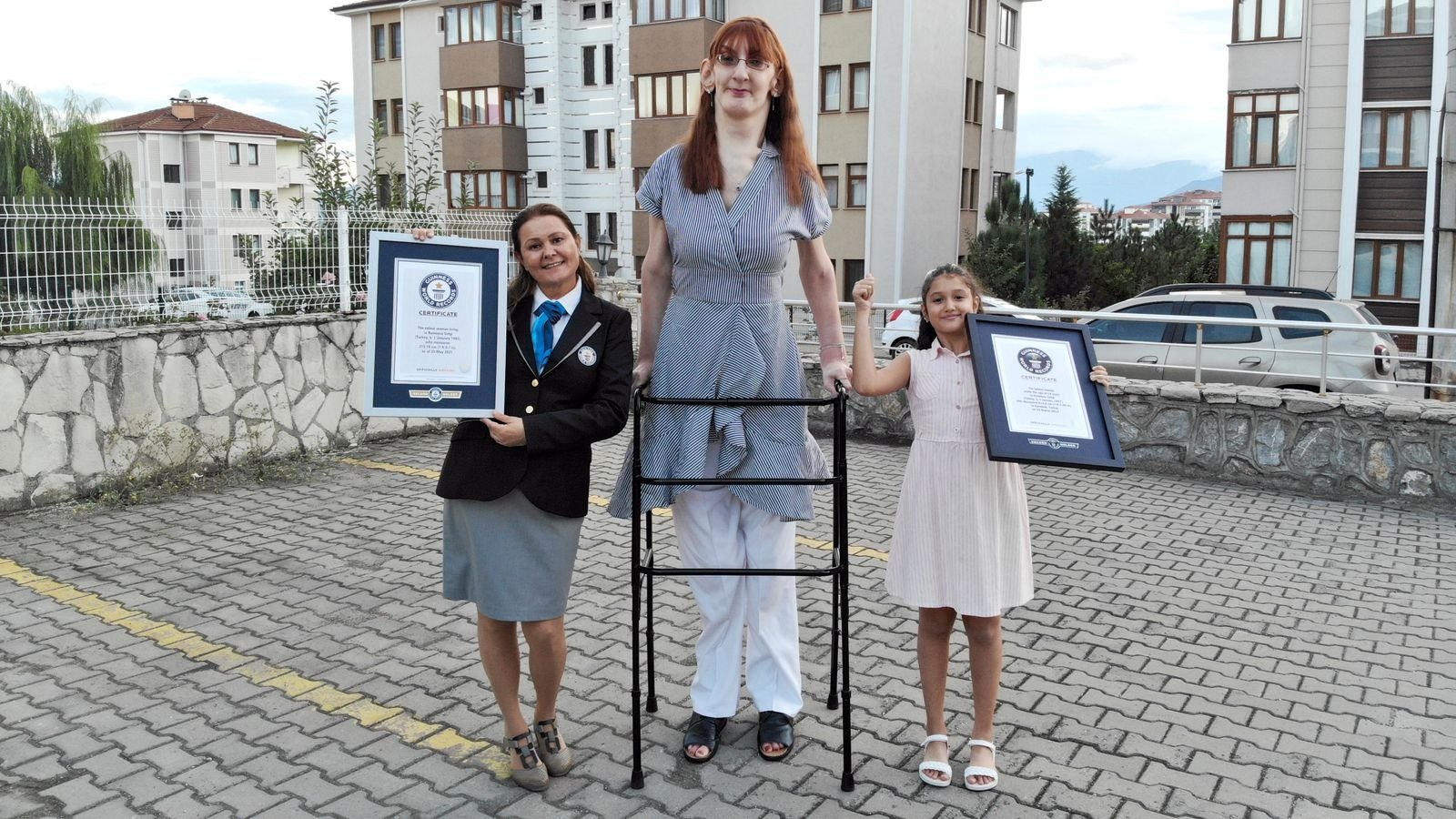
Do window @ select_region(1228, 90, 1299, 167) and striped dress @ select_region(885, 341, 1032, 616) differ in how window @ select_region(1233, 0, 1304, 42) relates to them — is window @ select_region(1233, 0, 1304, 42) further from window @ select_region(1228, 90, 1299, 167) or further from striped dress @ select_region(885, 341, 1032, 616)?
striped dress @ select_region(885, 341, 1032, 616)

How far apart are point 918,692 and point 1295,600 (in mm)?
2492

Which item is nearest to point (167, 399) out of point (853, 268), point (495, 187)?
point (853, 268)

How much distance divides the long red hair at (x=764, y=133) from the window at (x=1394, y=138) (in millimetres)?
26812

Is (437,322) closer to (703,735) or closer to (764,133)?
(764,133)

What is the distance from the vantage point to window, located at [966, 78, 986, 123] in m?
36.8

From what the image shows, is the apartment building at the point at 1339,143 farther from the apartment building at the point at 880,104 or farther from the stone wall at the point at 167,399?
the stone wall at the point at 167,399

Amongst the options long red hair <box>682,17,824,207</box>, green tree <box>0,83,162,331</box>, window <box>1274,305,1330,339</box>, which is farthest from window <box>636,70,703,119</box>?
long red hair <box>682,17,824,207</box>

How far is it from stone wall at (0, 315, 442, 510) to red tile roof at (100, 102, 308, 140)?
62076 mm

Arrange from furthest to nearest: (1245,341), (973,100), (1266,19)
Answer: (973,100) < (1266,19) < (1245,341)

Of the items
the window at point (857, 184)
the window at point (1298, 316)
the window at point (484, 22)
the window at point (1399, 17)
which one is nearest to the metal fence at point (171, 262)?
the window at point (1298, 316)

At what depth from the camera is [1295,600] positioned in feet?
19.1

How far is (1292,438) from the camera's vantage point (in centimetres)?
856

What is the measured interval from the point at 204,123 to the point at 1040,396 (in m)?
71.2

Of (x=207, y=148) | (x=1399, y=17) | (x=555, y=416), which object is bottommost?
(x=555, y=416)
